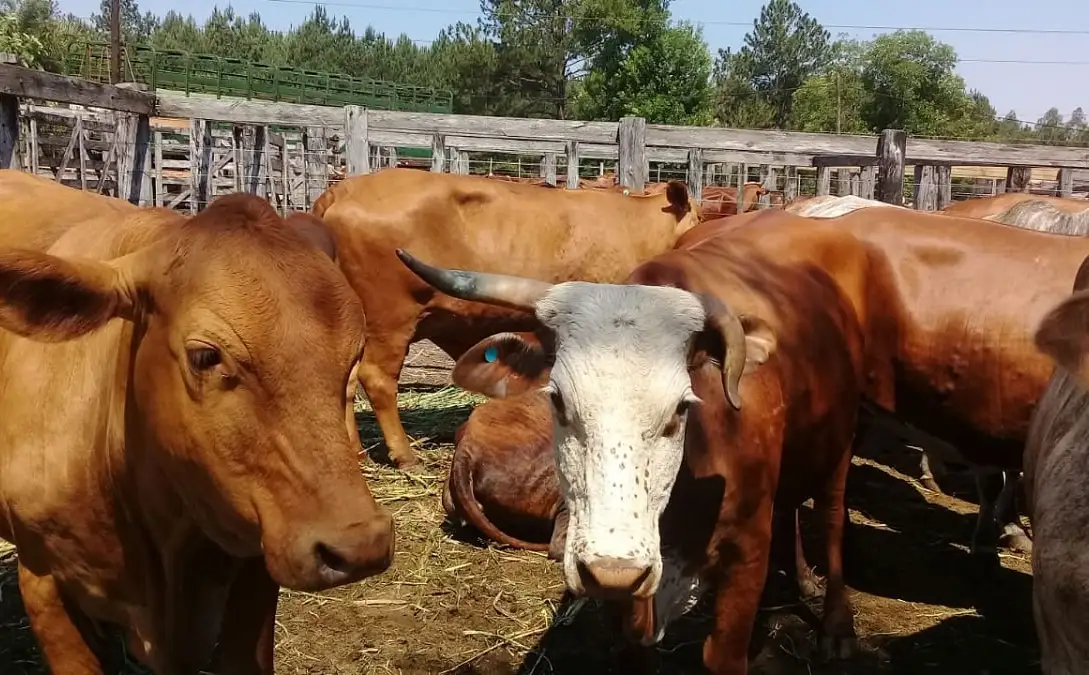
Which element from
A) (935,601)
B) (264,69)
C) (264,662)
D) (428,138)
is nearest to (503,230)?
(428,138)

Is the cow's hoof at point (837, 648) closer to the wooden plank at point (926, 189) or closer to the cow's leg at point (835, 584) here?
the cow's leg at point (835, 584)

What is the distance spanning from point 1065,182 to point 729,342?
32.9 feet

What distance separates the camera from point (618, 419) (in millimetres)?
2539

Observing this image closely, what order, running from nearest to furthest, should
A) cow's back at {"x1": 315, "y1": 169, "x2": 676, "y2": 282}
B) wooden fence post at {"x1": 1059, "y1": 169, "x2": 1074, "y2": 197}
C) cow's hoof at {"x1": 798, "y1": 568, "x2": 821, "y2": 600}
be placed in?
cow's hoof at {"x1": 798, "y1": 568, "x2": 821, "y2": 600} → cow's back at {"x1": 315, "y1": 169, "x2": 676, "y2": 282} → wooden fence post at {"x1": 1059, "y1": 169, "x2": 1074, "y2": 197}

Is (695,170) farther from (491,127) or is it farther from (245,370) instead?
(245,370)

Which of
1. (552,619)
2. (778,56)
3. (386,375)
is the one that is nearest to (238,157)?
(386,375)

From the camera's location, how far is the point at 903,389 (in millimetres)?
4480

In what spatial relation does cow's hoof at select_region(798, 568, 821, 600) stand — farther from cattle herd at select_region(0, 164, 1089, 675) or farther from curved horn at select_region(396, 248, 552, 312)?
curved horn at select_region(396, 248, 552, 312)

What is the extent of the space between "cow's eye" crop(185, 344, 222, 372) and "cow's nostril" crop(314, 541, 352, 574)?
48 centimetres

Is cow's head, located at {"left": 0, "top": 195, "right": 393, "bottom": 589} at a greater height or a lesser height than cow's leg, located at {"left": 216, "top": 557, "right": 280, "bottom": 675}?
greater

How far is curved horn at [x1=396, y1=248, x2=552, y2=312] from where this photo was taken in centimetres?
290

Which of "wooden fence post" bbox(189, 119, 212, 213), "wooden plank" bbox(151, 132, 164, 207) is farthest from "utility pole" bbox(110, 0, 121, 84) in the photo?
"wooden fence post" bbox(189, 119, 212, 213)

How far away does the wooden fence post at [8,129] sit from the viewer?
5801mm

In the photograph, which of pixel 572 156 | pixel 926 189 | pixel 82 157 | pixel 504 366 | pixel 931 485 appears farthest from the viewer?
pixel 82 157
